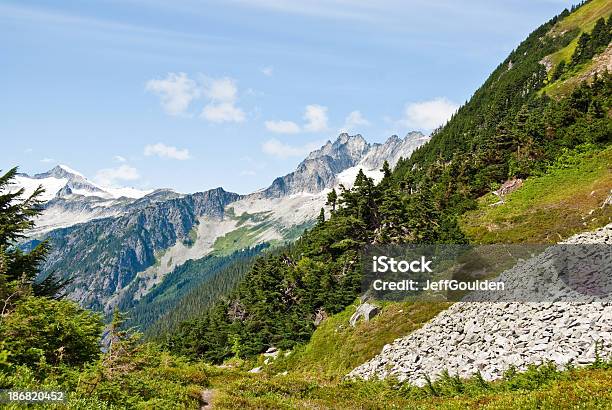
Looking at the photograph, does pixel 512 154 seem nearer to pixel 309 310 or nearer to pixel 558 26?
pixel 309 310

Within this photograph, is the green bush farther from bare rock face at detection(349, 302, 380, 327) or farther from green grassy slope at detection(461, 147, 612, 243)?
green grassy slope at detection(461, 147, 612, 243)

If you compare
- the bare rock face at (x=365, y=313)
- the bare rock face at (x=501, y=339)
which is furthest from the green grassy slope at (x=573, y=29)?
the bare rock face at (x=501, y=339)

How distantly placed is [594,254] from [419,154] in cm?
10244

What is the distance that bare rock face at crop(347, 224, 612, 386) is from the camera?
65.5 ft

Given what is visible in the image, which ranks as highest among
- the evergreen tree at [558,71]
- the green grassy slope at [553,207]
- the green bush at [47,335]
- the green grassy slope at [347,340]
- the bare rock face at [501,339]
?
the evergreen tree at [558,71]

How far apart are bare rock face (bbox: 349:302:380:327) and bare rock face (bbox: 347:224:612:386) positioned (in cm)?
724

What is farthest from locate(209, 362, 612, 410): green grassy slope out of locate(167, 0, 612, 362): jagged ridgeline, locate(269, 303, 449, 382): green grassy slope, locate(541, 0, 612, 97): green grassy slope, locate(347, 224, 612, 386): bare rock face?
locate(541, 0, 612, 97): green grassy slope

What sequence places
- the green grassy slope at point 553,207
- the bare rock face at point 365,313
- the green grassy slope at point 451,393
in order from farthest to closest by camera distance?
the bare rock face at point 365,313 → the green grassy slope at point 553,207 → the green grassy slope at point 451,393

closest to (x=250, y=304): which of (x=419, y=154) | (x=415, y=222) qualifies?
(x=415, y=222)

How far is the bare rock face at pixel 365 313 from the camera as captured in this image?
39812 mm

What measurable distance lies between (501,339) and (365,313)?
18.1 meters

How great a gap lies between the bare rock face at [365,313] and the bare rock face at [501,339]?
7.24 m

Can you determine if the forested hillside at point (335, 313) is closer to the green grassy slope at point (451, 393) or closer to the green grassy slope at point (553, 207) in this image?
the green grassy slope at point (451, 393)

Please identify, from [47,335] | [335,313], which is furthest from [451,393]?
[335,313]
